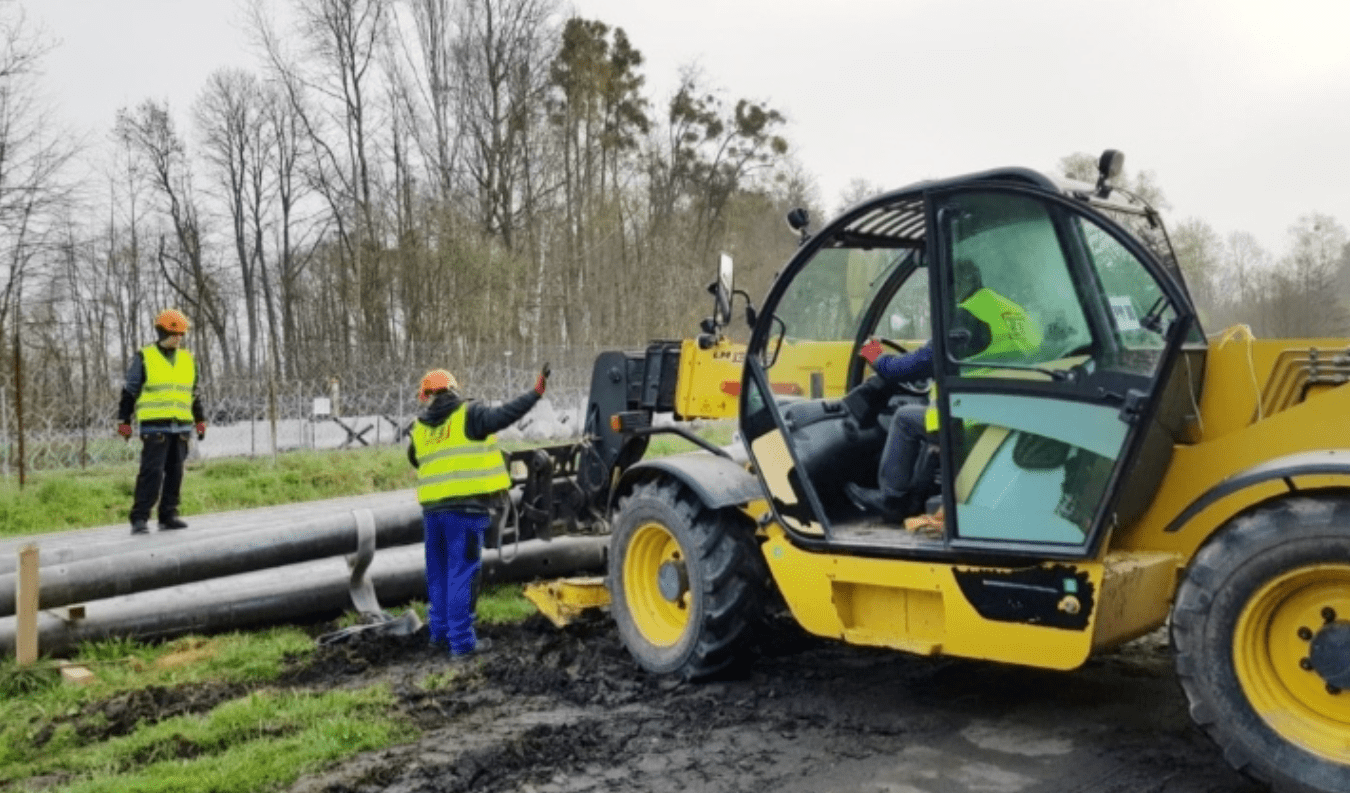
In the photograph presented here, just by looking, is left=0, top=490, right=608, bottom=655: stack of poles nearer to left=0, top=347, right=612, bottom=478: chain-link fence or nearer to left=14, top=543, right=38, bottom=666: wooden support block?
left=14, top=543, right=38, bottom=666: wooden support block

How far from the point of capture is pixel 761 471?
19.9 feet

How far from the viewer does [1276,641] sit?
428 centimetres

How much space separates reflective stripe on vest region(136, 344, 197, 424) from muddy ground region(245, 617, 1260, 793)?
3.38 metres

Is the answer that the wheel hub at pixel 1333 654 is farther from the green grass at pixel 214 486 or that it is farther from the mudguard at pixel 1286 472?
the green grass at pixel 214 486

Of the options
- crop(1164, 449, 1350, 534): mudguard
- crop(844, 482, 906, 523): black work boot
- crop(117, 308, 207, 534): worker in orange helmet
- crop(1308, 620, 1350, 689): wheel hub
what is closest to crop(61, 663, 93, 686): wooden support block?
crop(117, 308, 207, 534): worker in orange helmet

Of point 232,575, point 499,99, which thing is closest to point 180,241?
point 499,99

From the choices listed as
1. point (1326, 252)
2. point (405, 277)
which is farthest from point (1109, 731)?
point (405, 277)

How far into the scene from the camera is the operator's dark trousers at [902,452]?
5664mm

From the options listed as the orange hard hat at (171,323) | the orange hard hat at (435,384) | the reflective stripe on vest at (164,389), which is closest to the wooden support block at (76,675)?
the orange hard hat at (435,384)

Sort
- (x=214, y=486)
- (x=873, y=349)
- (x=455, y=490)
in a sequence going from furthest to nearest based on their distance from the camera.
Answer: (x=214, y=486)
(x=455, y=490)
(x=873, y=349)

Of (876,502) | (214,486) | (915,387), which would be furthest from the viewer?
(214,486)

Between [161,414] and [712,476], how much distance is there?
17.4 feet

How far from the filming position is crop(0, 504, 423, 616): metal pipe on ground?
7.14 m

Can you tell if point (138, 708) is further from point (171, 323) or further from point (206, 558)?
point (171, 323)
